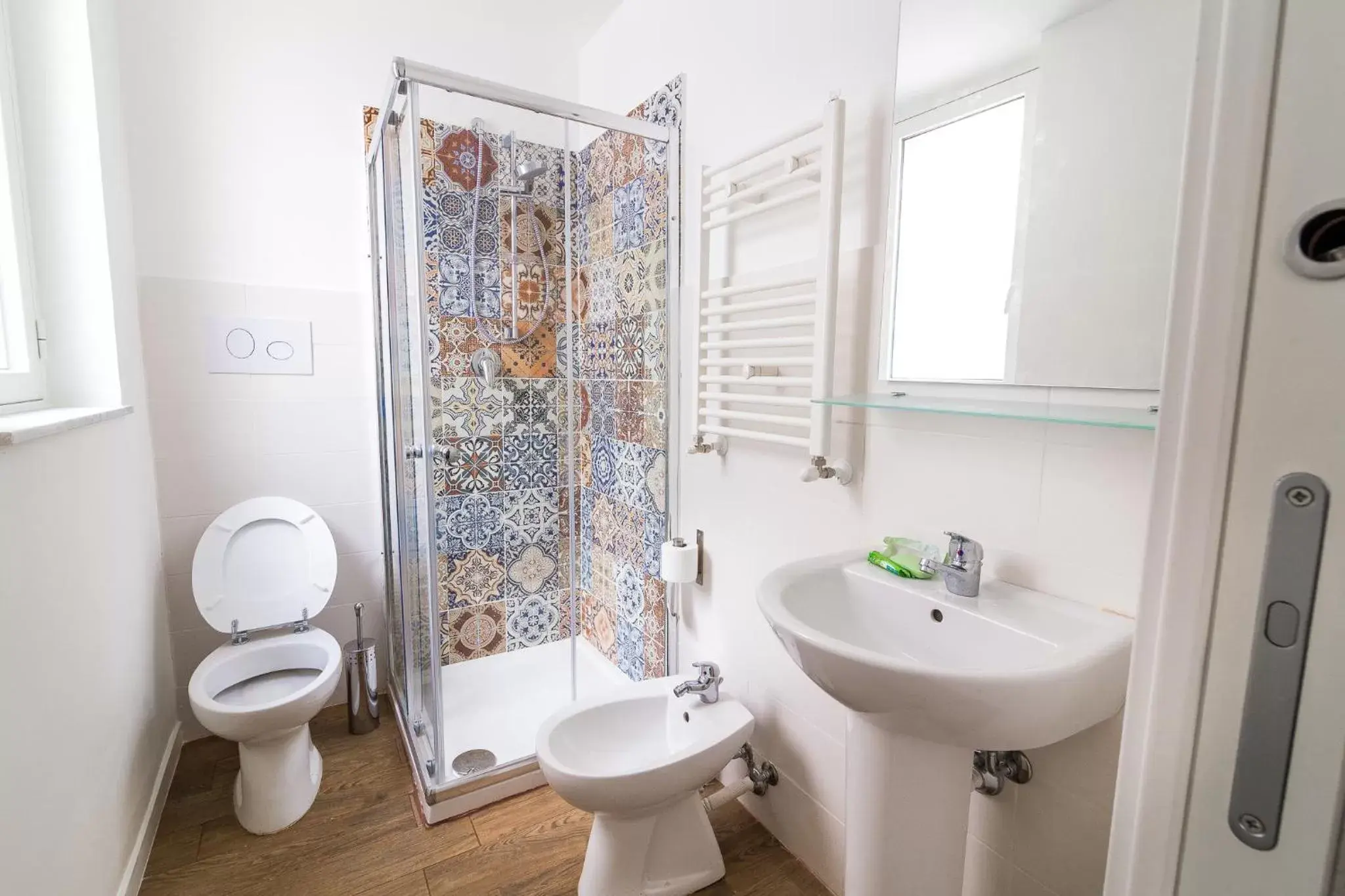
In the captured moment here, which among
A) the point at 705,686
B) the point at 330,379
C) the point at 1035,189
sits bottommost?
the point at 705,686

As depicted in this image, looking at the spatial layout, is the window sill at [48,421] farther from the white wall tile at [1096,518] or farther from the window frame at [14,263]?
the white wall tile at [1096,518]

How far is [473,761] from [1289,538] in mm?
2088

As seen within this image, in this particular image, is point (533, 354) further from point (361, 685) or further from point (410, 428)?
point (361, 685)

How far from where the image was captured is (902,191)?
125 cm

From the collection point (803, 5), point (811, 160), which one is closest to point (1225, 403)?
point (811, 160)

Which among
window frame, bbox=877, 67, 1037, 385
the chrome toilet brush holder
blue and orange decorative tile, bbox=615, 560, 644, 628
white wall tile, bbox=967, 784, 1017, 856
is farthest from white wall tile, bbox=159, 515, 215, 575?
white wall tile, bbox=967, 784, 1017, 856

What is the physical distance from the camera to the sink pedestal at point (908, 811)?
99 centimetres

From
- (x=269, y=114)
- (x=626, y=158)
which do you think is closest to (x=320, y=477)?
(x=269, y=114)

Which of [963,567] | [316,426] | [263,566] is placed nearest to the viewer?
[963,567]

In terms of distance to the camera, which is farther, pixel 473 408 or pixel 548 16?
pixel 548 16

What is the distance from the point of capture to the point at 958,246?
1.17 m

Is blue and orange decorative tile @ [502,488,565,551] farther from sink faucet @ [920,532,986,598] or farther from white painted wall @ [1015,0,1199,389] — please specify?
white painted wall @ [1015,0,1199,389]

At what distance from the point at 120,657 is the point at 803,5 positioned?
2.33 metres

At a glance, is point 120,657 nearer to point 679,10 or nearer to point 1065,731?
point 1065,731
